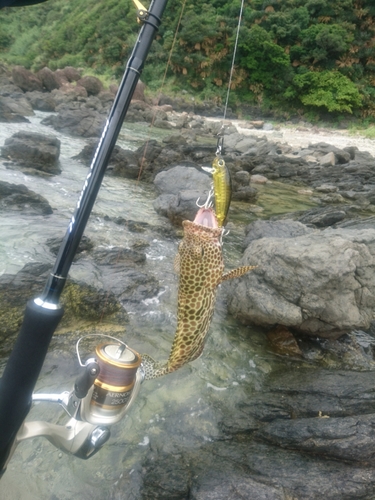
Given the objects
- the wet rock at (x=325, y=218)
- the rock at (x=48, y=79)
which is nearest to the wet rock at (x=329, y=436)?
the wet rock at (x=325, y=218)

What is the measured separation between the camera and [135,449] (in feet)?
11.9

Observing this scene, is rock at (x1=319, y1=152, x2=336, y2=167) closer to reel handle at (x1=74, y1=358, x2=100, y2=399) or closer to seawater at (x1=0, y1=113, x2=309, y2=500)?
seawater at (x1=0, y1=113, x2=309, y2=500)

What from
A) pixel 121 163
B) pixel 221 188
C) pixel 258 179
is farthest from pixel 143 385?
pixel 258 179

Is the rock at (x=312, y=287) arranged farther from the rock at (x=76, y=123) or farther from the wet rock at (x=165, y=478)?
the rock at (x=76, y=123)

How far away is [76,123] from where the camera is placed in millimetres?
23391

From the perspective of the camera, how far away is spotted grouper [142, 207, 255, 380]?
10.1 ft

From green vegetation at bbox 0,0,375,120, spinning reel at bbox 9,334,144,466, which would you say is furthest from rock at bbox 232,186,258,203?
green vegetation at bbox 0,0,375,120

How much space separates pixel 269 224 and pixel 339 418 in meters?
5.35

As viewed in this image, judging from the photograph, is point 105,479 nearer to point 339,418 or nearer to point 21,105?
point 339,418

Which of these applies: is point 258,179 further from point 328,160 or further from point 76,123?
point 76,123

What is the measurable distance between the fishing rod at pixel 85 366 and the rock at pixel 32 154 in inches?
474

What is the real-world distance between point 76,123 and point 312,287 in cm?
2157

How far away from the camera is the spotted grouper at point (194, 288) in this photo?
3.08 meters

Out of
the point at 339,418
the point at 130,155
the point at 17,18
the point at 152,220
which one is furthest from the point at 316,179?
the point at 17,18
